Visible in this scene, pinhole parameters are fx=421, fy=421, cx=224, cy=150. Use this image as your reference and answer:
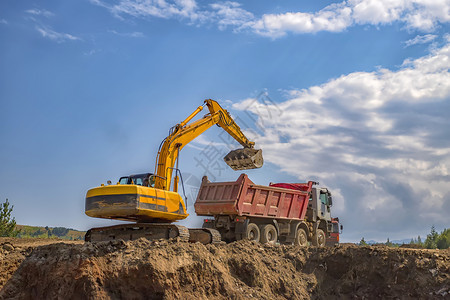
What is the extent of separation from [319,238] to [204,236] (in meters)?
9.11

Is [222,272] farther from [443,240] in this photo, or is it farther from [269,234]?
[443,240]

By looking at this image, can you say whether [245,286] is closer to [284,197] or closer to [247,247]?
[247,247]

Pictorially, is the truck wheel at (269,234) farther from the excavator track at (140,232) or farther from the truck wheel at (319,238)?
the excavator track at (140,232)

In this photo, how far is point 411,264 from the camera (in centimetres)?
1247

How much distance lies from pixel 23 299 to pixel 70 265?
1.82 m

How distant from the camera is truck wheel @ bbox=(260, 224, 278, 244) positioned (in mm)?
16906

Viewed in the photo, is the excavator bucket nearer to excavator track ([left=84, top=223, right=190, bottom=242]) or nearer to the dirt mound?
the dirt mound

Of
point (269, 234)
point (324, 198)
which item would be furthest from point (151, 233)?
point (324, 198)

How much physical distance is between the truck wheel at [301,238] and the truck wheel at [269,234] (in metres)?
1.76

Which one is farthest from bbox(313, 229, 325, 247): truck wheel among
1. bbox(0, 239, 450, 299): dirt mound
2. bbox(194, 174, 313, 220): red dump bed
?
bbox(0, 239, 450, 299): dirt mound

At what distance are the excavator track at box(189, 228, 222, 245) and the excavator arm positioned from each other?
1.68 m

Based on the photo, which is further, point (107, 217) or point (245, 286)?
point (107, 217)

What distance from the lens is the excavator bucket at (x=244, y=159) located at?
19066 mm

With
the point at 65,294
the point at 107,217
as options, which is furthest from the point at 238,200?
the point at 65,294
